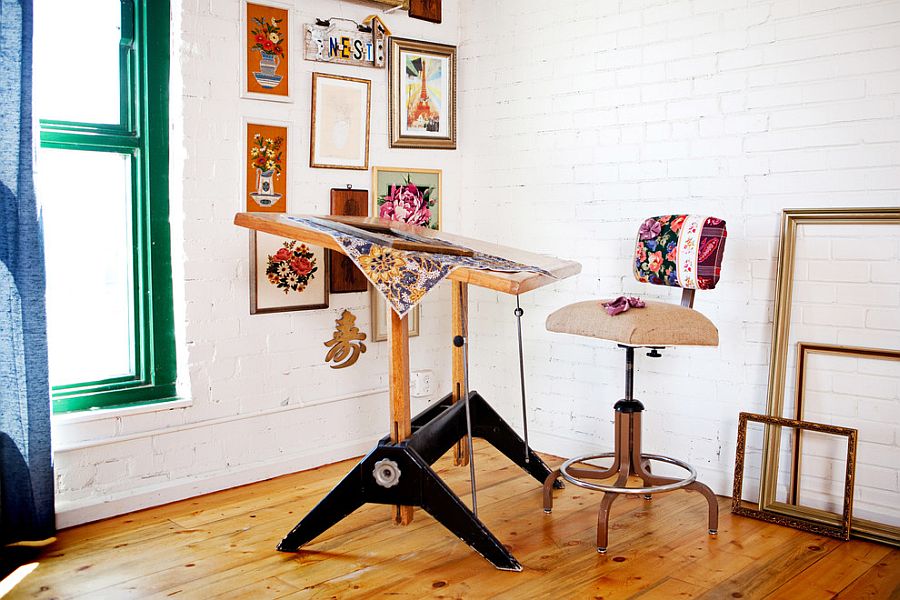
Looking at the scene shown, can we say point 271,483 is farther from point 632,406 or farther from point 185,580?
point 632,406

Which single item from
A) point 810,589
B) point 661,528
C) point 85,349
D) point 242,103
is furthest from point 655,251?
point 85,349

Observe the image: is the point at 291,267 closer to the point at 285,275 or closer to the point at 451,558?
the point at 285,275

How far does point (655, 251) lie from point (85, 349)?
89.9 inches

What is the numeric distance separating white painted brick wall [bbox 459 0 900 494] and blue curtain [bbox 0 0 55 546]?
87.4 inches

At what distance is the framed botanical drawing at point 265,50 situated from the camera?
3.59 m

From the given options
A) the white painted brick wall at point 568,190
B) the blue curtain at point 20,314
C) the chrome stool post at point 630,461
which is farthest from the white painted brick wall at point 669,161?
the blue curtain at point 20,314

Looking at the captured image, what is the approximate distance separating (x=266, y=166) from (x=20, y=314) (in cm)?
122

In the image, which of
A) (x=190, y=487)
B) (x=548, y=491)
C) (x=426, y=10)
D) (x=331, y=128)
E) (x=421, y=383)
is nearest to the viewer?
(x=548, y=491)

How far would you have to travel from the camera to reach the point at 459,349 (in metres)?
3.58

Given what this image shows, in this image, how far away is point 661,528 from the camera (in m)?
3.18

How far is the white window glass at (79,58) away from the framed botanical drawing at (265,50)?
0.51 metres

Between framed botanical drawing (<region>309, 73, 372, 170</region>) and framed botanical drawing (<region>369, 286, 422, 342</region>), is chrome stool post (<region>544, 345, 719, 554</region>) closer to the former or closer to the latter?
framed botanical drawing (<region>369, 286, 422, 342</region>)

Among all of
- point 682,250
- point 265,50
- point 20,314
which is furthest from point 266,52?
point 682,250

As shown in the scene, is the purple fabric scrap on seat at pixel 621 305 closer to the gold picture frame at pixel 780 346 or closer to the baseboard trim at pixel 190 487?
the gold picture frame at pixel 780 346
